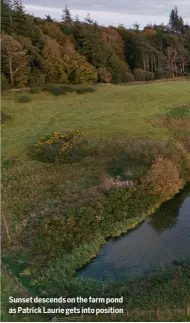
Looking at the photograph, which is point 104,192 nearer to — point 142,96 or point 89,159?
point 89,159

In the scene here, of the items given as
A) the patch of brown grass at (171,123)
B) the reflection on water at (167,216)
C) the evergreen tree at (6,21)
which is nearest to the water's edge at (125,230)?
the reflection on water at (167,216)

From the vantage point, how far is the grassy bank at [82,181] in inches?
729

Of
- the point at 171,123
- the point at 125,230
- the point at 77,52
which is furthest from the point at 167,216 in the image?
the point at 77,52

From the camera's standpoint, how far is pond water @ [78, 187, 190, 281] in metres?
18.0

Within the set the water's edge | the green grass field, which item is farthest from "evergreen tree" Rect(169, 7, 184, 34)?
the water's edge

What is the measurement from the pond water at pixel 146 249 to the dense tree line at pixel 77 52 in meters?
35.0

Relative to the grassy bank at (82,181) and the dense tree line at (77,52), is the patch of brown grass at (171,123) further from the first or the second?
the dense tree line at (77,52)

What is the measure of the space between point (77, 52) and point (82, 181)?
133 ft

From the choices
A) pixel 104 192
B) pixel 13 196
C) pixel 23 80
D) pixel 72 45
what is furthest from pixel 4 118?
pixel 72 45

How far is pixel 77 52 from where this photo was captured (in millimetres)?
59812

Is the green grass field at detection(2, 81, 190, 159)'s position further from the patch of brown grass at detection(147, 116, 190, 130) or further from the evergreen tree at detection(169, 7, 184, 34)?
the evergreen tree at detection(169, 7, 184, 34)

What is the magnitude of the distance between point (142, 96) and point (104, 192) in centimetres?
2758

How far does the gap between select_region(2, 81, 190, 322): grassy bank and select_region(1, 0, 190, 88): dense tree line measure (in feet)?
29.0

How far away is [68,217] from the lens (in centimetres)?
2116
